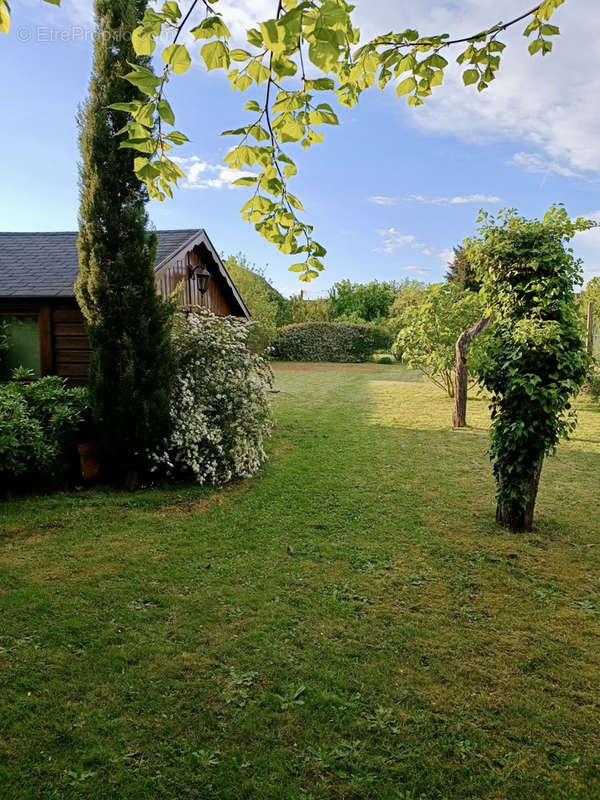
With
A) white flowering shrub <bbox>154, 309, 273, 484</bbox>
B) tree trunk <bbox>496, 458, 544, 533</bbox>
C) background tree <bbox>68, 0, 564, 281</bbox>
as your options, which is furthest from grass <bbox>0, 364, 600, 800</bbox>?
background tree <bbox>68, 0, 564, 281</bbox>

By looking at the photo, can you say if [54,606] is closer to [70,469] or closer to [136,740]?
[136,740]

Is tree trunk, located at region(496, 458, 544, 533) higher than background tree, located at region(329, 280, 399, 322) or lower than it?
lower

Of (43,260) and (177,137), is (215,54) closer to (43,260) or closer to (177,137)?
(177,137)

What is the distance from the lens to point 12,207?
743 centimetres

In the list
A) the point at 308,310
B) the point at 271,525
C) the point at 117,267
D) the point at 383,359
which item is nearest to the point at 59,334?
the point at 117,267

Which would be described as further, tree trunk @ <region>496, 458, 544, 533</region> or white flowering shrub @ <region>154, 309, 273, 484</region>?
white flowering shrub @ <region>154, 309, 273, 484</region>

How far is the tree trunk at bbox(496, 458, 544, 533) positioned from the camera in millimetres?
4727

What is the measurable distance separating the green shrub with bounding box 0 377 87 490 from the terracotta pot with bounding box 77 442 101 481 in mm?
160

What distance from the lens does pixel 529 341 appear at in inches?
→ 172

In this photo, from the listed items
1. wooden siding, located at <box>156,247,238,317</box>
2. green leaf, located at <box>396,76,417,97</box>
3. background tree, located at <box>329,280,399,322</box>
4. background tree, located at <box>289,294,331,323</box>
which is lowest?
green leaf, located at <box>396,76,417,97</box>

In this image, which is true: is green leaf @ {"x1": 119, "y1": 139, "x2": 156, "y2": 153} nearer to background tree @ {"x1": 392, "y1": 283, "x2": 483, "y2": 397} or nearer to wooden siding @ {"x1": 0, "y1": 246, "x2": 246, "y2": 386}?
wooden siding @ {"x1": 0, "y1": 246, "x2": 246, "y2": 386}

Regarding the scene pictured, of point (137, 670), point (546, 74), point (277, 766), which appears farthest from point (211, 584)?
point (546, 74)

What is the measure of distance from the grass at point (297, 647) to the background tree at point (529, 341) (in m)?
0.89

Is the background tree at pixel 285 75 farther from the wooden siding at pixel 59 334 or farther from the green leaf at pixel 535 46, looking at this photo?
the wooden siding at pixel 59 334
